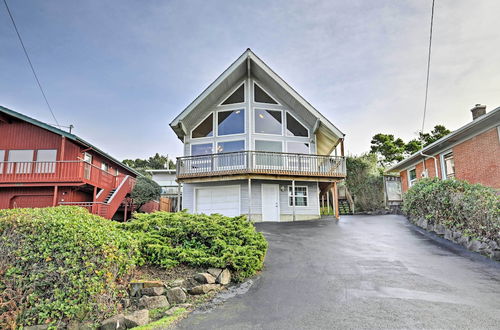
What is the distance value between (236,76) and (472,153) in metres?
12.2

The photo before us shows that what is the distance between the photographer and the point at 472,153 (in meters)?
13.4

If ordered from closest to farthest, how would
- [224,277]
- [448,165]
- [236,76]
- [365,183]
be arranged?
[224,277] → [448,165] → [236,76] → [365,183]

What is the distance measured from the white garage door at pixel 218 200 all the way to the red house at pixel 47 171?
4.64 meters

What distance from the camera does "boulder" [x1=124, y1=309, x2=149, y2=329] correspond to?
4.14m

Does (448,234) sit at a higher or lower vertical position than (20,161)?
lower

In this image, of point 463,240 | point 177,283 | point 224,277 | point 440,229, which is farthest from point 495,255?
point 177,283

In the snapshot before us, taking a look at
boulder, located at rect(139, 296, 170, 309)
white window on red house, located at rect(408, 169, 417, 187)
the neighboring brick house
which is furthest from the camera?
white window on red house, located at rect(408, 169, 417, 187)

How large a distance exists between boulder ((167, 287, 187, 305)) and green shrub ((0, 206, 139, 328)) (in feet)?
2.76

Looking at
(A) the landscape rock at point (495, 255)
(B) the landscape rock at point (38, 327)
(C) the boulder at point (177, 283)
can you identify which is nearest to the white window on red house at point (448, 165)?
(A) the landscape rock at point (495, 255)

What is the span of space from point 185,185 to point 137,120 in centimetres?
683

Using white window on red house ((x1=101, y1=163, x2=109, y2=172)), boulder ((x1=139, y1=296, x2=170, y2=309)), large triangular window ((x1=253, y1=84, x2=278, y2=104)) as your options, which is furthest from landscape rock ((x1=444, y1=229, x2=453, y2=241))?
white window on red house ((x1=101, y1=163, x2=109, y2=172))

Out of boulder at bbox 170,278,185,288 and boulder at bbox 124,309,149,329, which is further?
boulder at bbox 170,278,185,288

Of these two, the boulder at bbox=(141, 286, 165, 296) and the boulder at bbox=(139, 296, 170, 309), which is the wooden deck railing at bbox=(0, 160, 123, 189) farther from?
the boulder at bbox=(139, 296, 170, 309)

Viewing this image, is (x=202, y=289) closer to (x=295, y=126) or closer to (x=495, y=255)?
(x=495, y=255)
